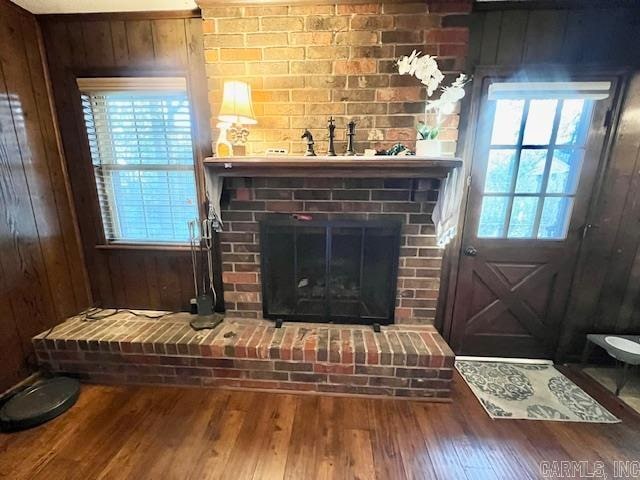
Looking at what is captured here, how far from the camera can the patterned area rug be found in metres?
1.61

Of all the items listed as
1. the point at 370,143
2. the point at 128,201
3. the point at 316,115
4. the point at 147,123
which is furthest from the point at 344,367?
the point at 147,123

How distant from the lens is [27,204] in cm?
174

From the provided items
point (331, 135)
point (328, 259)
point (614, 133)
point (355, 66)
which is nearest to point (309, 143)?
point (331, 135)

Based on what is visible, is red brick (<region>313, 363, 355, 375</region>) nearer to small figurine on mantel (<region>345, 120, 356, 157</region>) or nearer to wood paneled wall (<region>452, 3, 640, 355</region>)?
small figurine on mantel (<region>345, 120, 356, 157</region>)

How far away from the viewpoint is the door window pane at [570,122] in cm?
177

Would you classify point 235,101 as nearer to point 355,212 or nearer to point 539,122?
point 355,212

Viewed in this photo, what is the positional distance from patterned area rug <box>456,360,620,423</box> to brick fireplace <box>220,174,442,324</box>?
0.53 metres

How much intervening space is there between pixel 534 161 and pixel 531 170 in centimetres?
6

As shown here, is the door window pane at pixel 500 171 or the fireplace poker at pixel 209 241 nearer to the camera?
the door window pane at pixel 500 171

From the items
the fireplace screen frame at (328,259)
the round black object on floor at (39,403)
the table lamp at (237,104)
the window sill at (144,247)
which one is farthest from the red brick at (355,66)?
the round black object on floor at (39,403)

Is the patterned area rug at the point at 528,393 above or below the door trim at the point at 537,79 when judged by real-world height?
below

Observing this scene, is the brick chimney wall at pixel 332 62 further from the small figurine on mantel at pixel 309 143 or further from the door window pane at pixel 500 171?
the door window pane at pixel 500 171

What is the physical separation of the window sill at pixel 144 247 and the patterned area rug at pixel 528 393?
7.49 feet

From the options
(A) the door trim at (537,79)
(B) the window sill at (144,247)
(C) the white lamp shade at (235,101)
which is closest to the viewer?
(C) the white lamp shade at (235,101)
